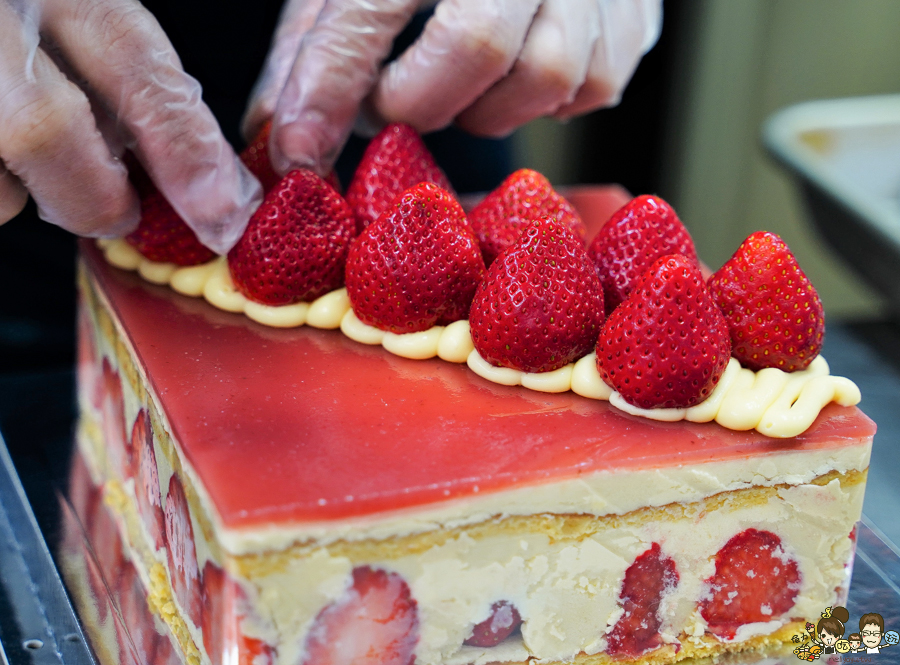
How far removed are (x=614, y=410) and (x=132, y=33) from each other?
2.88 feet

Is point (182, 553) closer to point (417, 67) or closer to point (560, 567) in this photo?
point (560, 567)

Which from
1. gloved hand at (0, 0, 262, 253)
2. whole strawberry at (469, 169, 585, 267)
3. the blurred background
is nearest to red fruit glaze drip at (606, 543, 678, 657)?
whole strawberry at (469, 169, 585, 267)

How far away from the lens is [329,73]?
1.69 m

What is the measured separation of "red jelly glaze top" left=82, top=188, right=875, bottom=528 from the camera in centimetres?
124

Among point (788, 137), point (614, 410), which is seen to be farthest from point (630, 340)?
point (788, 137)

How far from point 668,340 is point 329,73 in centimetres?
75

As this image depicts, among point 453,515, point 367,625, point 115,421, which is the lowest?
point 115,421

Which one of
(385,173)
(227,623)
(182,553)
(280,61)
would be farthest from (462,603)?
(280,61)

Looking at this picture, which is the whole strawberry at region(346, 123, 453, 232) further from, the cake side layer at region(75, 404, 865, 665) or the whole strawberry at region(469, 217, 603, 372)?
the cake side layer at region(75, 404, 865, 665)

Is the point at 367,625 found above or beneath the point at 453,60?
beneath

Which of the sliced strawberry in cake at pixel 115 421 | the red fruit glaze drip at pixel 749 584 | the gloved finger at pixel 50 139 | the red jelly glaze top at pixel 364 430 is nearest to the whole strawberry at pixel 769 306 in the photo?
the red jelly glaze top at pixel 364 430

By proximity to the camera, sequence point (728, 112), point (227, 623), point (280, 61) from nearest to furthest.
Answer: point (227, 623)
point (280, 61)
point (728, 112)

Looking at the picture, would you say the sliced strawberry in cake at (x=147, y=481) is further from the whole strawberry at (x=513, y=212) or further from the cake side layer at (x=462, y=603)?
the whole strawberry at (x=513, y=212)

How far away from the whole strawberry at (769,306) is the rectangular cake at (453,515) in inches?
4.3
